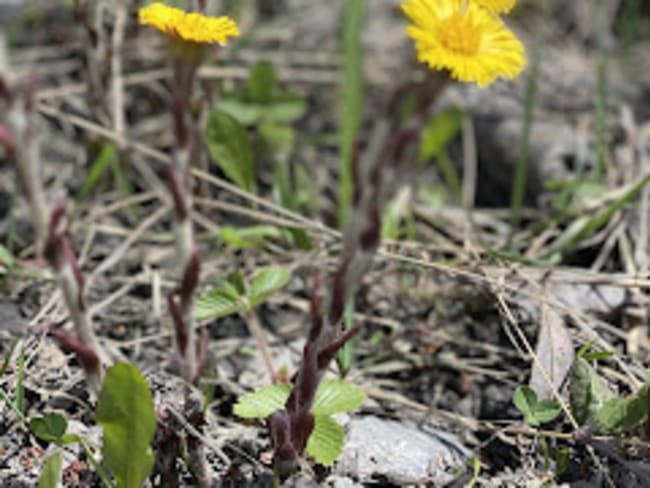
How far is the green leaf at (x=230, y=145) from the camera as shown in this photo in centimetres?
243

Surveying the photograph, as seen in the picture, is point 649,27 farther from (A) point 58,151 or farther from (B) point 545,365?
(A) point 58,151

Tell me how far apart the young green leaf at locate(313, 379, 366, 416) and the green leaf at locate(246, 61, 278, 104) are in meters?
1.51

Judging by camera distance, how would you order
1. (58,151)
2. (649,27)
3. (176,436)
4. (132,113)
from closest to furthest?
Result: (176,436), (58,151), (132,113), (649,27)

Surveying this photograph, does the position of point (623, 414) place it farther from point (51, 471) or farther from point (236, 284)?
point (51, 471)

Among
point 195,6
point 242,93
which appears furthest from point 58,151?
point 195,6

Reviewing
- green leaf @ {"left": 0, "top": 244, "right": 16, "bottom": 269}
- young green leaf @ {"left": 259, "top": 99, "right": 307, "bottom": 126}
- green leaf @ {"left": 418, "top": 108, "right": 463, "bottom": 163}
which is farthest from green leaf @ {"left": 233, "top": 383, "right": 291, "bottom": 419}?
green leaf @ {"left": 418, "top": 108, "right": 463, "bottom": 163}

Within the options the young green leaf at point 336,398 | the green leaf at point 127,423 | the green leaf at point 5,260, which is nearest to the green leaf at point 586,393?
the young green leaf at point 336,398

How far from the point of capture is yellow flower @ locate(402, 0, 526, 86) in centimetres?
140

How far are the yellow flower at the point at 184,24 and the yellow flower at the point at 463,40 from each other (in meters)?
0.39

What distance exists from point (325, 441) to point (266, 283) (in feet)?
1.70

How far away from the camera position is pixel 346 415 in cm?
197

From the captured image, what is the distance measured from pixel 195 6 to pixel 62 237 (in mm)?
629

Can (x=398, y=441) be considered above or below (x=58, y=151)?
below

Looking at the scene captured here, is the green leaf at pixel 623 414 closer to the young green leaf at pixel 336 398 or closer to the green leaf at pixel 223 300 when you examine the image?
the young green leaf at pixel 336 398
